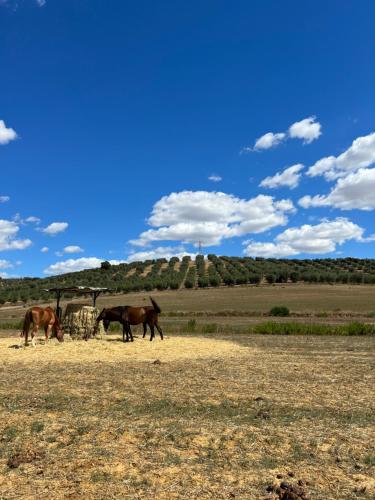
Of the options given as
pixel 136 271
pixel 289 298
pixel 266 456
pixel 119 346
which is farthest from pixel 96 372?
pixel 136 271

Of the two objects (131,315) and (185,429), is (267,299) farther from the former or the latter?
(185,429)

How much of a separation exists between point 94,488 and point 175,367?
886 centimetres

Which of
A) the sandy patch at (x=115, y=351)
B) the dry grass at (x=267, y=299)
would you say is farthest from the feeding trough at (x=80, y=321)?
the dry grass at (x=267, y=299)

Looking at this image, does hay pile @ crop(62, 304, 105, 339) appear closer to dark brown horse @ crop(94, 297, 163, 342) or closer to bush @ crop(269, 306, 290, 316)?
dark brown horse @ crop(94, 297, 163, 342)

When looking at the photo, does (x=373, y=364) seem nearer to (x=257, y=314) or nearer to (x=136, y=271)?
(x=257, y=314)

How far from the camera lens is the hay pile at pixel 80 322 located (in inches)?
900

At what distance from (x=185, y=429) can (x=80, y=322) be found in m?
15.9

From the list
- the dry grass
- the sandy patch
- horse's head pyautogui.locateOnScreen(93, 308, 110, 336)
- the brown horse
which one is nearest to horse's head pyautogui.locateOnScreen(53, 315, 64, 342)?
the brown horse

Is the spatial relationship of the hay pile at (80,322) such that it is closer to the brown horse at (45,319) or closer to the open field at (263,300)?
the brown horse at (45,319)

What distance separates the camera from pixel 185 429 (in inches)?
313

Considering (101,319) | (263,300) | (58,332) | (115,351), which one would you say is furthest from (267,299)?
(115,351)

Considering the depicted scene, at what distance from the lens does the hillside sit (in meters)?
73.1

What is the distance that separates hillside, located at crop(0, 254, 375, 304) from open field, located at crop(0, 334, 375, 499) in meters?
43.9

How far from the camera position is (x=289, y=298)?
54.4 meters
